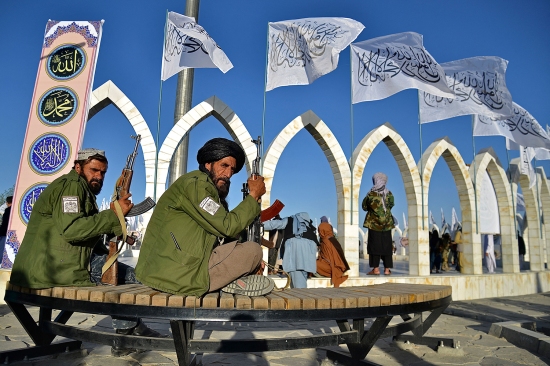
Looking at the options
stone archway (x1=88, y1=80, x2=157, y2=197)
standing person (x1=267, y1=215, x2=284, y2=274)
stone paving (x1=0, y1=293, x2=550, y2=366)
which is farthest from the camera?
stone archway (x1=88, y1=80, x2=157, y2=197)

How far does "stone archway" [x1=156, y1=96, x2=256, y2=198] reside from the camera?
8695 millimetres

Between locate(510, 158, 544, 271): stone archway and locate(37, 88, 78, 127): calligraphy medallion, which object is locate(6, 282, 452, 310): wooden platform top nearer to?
locate(37, 88, 78, 127): calligraphy medallion

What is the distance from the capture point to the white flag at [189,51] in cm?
903

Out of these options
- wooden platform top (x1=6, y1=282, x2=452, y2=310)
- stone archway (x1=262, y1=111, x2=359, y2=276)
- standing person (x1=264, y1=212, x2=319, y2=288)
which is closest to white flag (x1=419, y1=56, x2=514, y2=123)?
stone archway (x1=262, y1=111, x2=359, y2=276)

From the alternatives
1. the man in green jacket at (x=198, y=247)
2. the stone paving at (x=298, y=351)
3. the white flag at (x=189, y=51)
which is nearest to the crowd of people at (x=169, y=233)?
the man in green jacket at (x=198, y=247)

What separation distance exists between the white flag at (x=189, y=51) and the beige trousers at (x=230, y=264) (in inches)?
280

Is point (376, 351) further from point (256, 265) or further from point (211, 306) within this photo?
point (211, 306)

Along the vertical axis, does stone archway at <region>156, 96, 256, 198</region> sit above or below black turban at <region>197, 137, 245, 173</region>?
above

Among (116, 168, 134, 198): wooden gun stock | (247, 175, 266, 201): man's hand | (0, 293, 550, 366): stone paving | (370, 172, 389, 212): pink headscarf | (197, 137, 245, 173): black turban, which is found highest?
(370, 172, 389, 212): pink headscarf

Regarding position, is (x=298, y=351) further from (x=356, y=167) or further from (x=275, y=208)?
(x=356, y=167)

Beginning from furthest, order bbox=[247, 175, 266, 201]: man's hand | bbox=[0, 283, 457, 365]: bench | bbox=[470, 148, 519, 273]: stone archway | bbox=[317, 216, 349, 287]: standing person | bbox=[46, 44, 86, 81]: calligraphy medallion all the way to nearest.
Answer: bbox=[470, 148, 519, 273]: stone archway < bbox=[46, 44, 86, 81]: calligraphy medallion < bbox=[317, 216, 349, 287]: standing person < bbox=[247, 175, 266, 201]: man's hand < bbox=[0, 283, 457, 365]: bench

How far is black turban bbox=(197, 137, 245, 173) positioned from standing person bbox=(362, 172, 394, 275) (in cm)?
745

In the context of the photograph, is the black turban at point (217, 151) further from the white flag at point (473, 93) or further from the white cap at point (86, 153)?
the white flag at point (473, 93)

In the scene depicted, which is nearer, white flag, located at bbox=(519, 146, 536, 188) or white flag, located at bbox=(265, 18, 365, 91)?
white flag, located at bbox=(265, 18, 365, 91)
